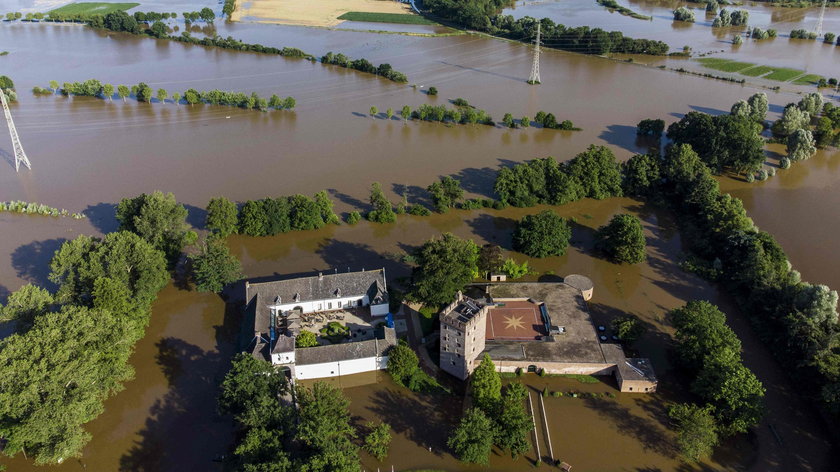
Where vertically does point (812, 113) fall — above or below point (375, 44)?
below

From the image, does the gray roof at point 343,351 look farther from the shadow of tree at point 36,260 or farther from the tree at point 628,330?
the shadow of tree at point 36,260

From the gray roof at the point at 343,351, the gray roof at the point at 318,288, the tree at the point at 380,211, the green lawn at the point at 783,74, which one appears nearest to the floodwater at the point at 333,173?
the tree at the point at 380,211

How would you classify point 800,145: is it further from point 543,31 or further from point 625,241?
point 543,31

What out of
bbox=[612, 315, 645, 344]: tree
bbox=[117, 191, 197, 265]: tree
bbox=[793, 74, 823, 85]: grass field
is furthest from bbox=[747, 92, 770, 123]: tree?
bbox=[117, 191, 197, 265]: tree

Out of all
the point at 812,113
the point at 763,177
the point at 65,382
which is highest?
the point at 812,113

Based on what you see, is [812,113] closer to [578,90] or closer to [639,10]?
[578,90]

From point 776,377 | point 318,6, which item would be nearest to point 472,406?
point 776,377

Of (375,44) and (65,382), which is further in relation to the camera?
(375,44)

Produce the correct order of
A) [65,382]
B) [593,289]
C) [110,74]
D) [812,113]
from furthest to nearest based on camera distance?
1. [110,74]
2. [812,113]
3. [593,289]
4. [65,382]

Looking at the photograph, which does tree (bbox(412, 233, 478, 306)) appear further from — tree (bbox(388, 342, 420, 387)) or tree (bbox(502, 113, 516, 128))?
tree (bbox(502, 113, 516, 128))
